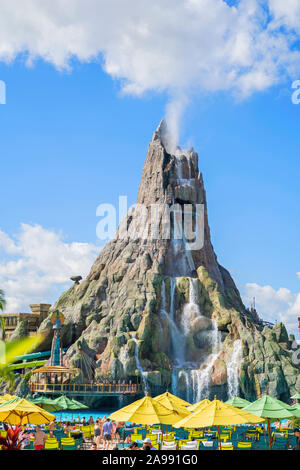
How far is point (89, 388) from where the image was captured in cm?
5650

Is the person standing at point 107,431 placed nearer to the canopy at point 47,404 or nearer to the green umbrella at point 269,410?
the green umbrella at point 269,410

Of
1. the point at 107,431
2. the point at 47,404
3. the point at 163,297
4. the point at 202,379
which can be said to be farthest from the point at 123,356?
the point at 107,431

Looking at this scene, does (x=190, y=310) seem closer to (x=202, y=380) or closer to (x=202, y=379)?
(x=202, y=379)

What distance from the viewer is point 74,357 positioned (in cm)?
5916

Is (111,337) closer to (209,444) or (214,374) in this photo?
(214,374)

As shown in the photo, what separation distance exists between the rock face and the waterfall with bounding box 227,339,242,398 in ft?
0.36

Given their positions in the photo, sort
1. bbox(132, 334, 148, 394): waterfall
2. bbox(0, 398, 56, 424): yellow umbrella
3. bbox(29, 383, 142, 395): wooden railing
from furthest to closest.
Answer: bbox(132, 334, 148, 394): waterfall, bbox(29, 383, 142, 395): wooden railing, bbox(0, 398, 56, 424): yellow umbrella

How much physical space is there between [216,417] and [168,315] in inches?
1964

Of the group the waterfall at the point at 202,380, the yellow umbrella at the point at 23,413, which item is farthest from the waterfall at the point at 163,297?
the yellow umbrella at the point at 23,413

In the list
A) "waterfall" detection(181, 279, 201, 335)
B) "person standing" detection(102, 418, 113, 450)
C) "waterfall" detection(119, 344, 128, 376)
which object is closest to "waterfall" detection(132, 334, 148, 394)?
"waterfall" detection(119, 344, 128, 376)

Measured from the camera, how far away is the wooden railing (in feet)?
180

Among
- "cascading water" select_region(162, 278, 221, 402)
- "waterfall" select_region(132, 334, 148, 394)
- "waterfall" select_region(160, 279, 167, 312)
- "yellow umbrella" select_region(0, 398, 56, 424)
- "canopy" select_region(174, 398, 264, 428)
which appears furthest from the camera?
"waterfall" select_region(160, 279, 167, 312)

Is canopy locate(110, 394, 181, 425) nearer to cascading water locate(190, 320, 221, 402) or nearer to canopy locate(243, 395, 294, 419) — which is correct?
canopy locate(243, 395, 294, 419)
